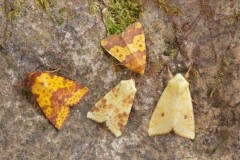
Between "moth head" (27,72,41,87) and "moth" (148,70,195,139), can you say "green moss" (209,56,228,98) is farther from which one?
"moth head" (27,72,41,87)

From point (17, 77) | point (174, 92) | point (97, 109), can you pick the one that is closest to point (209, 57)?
point (174, 92)

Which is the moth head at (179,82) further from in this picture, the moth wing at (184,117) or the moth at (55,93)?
the moth at (55,93)

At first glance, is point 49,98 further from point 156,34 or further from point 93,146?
point 156,34

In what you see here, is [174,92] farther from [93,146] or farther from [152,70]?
[93,146]

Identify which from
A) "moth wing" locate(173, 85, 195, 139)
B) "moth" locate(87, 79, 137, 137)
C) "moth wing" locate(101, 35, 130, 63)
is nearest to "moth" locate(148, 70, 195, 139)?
"moth wing" locate(173, 85, 195, 139)

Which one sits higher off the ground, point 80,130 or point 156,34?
point 156,34
